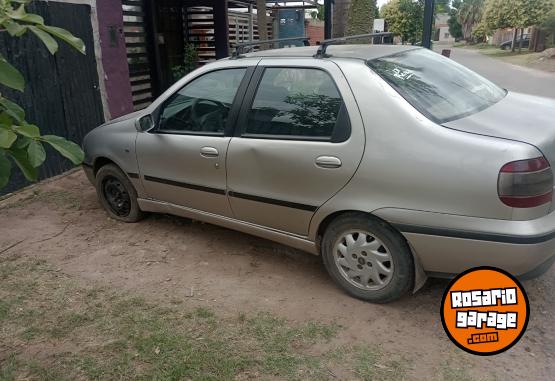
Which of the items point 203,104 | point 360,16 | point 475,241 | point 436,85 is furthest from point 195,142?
point 360,16

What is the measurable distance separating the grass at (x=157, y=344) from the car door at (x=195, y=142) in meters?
0.94

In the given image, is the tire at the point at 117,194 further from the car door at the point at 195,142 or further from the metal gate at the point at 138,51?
the metal gate at the point at 138,51

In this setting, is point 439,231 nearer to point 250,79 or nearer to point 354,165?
point 354,165

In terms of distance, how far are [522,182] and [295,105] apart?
60.0 inches

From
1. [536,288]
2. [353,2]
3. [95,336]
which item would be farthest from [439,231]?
[353,2]

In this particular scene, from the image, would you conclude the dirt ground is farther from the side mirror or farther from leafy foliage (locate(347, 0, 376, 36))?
leafy foliage (locate(347, 0, 376, 36))

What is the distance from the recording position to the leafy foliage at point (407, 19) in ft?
69.7

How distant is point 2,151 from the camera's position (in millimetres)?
1740

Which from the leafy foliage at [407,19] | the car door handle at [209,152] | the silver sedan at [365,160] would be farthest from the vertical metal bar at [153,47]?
the leafy foliage at [407,19]

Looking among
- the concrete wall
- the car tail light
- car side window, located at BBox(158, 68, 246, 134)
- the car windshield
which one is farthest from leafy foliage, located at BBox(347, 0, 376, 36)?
the car tail light

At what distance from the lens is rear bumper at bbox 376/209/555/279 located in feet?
8.37

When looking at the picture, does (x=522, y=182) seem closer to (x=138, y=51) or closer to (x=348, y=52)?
(x=348, y=52)

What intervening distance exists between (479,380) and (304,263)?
166 centimetres

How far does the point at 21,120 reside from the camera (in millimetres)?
1819
